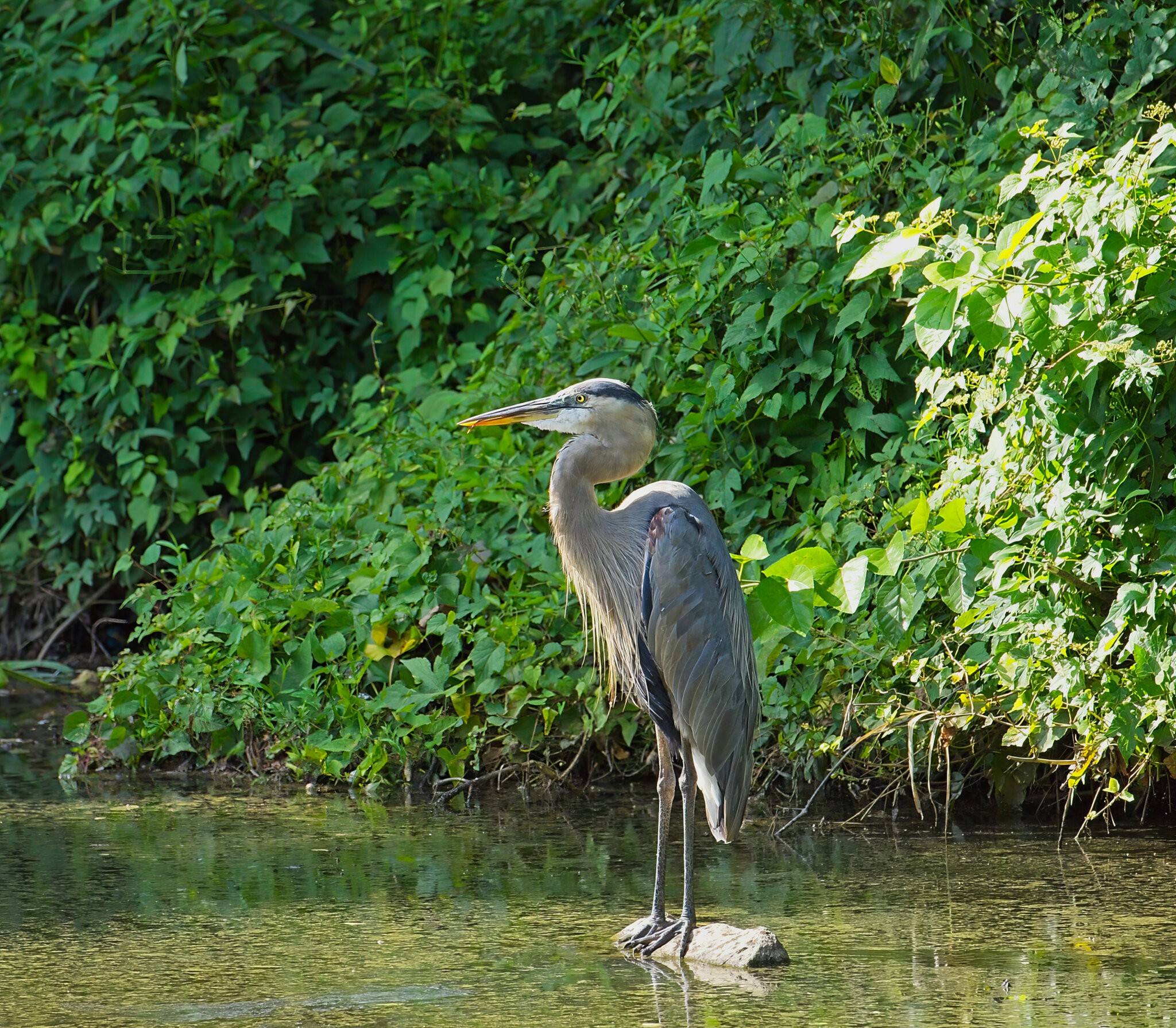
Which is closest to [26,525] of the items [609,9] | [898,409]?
[609,9]

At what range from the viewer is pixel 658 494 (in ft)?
14.1

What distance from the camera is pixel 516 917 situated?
409cm

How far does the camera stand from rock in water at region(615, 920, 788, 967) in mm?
3641

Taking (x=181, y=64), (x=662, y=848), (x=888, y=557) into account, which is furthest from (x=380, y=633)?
(x=181, y=64)

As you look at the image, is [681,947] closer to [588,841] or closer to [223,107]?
[588,841]

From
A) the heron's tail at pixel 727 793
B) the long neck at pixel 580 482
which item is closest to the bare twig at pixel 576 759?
the heron's tail at pixel 727 793

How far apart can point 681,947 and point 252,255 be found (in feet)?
15.5

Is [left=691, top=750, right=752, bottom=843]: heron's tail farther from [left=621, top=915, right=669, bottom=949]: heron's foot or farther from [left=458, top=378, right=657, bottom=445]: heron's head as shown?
[left=458, top=378, right=657, bottom=445]: heron's head

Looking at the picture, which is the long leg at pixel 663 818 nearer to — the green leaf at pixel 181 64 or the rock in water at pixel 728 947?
the rock in water at pixel 728 947

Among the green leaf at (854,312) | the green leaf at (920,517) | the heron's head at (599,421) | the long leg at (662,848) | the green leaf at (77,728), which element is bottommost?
the long leg at (662,848)

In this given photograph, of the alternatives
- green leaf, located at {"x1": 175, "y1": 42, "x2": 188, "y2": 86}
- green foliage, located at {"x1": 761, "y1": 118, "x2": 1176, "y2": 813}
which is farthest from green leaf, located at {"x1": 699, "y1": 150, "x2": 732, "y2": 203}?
green leaf, located at {"x1": 175, "y1": 42, "x2": 188, "y2": 86}

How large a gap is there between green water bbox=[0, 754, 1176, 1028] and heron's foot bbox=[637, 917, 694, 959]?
7 centimetres

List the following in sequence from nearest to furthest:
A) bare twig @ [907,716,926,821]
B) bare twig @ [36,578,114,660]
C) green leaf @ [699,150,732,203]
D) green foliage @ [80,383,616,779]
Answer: bare twig @ [907,716,926,821], green foliage @ [80,383,616,779], green leaf @ [699,150,732,203], bare twig @ [36,578,114,660]

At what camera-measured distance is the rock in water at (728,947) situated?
11.9ft
